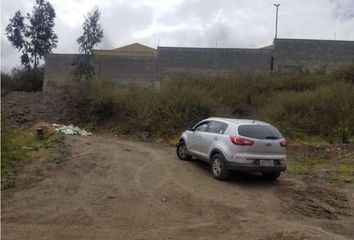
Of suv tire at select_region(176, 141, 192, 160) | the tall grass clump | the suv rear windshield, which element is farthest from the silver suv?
the tall grass clump

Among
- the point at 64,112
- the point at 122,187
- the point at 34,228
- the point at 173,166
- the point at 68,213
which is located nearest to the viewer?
the point at 34,228

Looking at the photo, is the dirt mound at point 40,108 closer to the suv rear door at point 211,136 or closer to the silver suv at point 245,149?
the suv rear door at point 211,136

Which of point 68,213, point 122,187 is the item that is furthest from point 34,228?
point 122,187

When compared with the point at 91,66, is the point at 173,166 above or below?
below

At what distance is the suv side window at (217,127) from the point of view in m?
11.8

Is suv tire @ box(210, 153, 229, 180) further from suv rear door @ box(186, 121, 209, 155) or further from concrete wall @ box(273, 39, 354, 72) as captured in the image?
concrete wall @ box(273, 39, 354, 72)

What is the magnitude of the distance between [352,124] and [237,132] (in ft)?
36.3

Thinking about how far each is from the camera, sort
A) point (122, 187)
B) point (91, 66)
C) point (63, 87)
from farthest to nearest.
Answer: point (91, 66) → point (63, 87) → point (122, 187)

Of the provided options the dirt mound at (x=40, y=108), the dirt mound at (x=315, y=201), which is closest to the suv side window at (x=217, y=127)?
the dirt mound at (x=315, y=201)

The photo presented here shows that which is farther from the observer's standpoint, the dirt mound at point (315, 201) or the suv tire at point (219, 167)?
the suv tire at point (219, 167)

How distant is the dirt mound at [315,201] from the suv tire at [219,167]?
58.4 inches

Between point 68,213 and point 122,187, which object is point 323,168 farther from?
point 68,213

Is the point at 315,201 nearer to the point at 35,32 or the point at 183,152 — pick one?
the point at 183,152

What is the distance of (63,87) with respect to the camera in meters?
30.0
